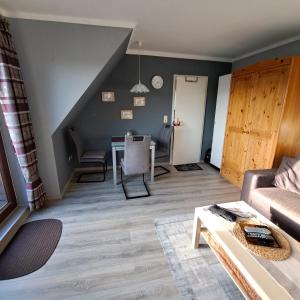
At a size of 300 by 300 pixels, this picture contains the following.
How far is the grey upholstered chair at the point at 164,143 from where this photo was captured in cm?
329

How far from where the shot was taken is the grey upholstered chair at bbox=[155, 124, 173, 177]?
3.29 m

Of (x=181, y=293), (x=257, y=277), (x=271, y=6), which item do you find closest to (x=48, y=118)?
(x=181, y=293)

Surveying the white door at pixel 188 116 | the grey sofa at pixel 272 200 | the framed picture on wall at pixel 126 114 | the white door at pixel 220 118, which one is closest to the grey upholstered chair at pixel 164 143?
the white door at pixel 188 116

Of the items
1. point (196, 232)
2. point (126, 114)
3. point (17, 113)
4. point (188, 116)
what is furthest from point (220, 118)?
point (17, 113)

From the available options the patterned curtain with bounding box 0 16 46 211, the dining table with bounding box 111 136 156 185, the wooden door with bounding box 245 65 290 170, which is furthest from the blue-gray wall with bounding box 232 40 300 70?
the patterned curtain with bounding box 0 16 46 211

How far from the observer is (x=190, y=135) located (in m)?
3.94

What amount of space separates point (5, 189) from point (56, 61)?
165 centimetres

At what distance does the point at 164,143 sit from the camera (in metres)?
3.44

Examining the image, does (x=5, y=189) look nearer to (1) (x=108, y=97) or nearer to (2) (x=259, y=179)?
(1) (x=108, y=97)

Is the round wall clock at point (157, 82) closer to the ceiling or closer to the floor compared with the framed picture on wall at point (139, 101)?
closer to the ceiling

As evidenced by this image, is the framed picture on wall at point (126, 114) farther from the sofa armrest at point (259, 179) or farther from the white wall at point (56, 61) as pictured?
the sofa armrest at point (259, 179)

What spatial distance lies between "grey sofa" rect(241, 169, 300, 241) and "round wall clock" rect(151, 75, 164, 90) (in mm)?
2321

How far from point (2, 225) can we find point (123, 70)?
2.94 meters

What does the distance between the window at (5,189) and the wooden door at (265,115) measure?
3.30 m
